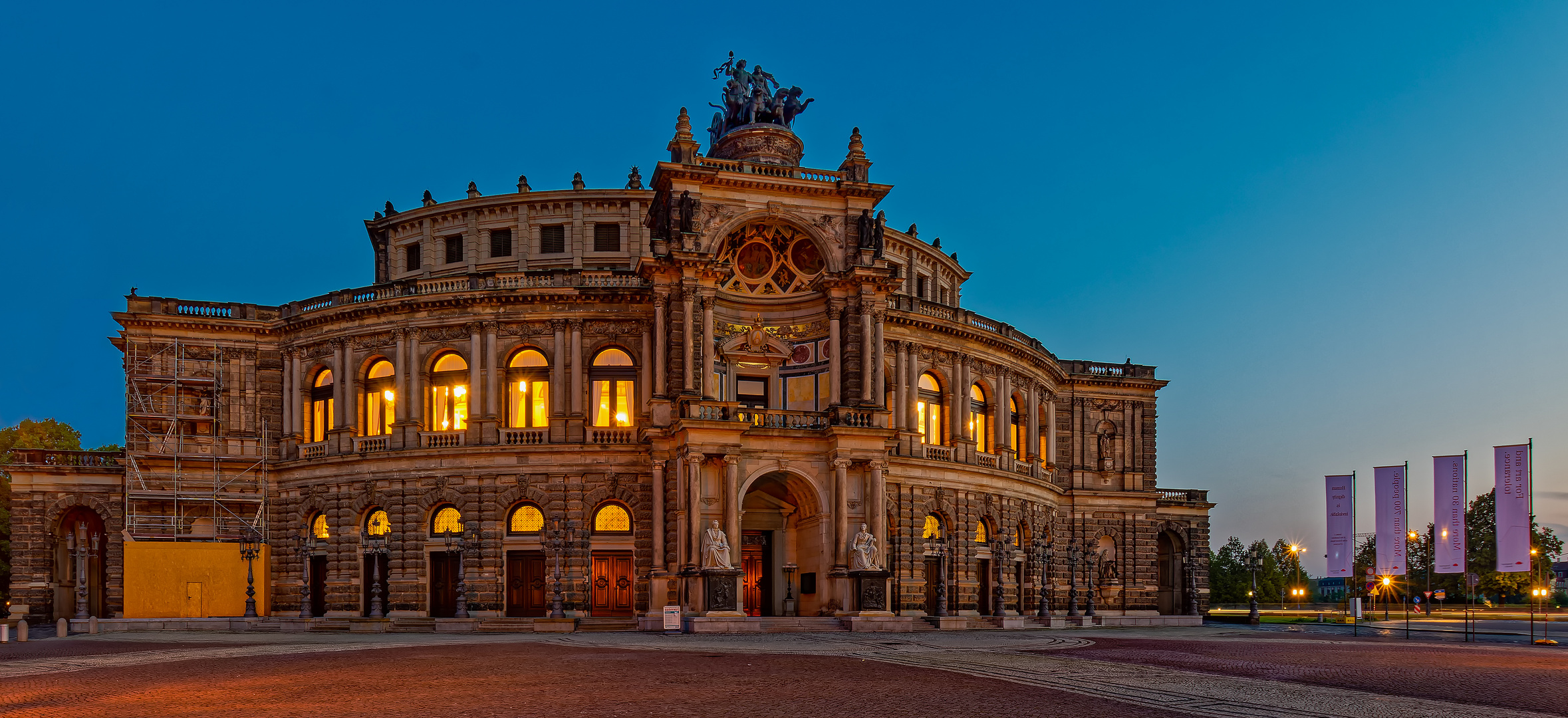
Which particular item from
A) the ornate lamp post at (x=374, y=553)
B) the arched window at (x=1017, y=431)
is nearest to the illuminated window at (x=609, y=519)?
the ornate lamp post at (x=374, y=553)

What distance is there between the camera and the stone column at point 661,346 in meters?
47.7

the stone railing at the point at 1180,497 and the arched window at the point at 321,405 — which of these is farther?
the stone railing at the point at 1180,497

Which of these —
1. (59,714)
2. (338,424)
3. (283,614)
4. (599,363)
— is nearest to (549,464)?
(599,363)

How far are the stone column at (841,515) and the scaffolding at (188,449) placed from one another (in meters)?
26.5

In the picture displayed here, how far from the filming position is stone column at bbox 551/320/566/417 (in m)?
51.5

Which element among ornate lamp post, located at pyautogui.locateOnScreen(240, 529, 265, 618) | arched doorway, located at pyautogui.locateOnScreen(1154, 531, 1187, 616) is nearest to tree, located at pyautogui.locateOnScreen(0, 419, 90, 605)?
ornate lamp post, located at pyautogui.locateOnScreen(240, 529, 265, 618)

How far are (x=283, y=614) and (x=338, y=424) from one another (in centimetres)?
853

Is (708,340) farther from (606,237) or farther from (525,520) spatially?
(606,237)

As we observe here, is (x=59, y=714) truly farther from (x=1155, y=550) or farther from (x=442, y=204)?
(x=1155, y=550)

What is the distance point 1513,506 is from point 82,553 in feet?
182

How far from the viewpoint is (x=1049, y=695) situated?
64.8 ft

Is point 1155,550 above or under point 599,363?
under

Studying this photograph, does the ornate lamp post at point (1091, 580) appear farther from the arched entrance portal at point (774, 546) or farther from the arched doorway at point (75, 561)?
the arched doorway at point (75, 561)

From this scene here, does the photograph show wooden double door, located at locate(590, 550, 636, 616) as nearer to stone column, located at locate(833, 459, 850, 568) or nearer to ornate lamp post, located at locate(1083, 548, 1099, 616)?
stone column, located at locate(833, 459, 850, 568)
